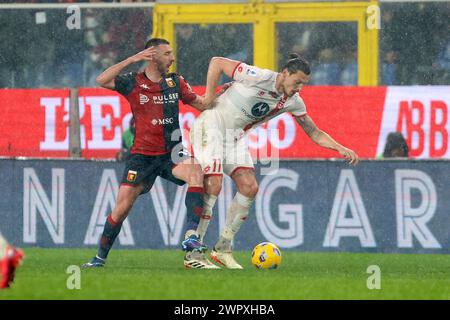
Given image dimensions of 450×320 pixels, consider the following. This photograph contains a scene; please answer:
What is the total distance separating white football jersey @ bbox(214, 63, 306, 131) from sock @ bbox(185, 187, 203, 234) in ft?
2.90

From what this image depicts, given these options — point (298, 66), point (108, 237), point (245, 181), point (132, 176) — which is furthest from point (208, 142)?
point (108, 237)

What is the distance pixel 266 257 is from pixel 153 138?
1.66 meters

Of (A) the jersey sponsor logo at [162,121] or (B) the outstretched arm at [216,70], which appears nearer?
(B) the outstretched arm at [216,70]

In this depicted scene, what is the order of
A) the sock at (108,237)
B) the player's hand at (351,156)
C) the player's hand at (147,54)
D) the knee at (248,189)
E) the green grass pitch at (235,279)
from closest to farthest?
the green grass pitch at (235,279)
the player's hand at (147,54)
the sock at (108,237)
the player's hand at (351,156)
the knee at (248,189)

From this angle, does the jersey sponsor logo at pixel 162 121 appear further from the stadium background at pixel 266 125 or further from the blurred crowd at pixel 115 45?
the blurred crowd at pixel 115 45

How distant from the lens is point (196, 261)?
45.5 ft

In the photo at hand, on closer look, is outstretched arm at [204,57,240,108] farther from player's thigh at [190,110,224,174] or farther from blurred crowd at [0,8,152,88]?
blurred crowd at [0,8,152,88]

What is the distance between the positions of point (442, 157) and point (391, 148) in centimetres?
70

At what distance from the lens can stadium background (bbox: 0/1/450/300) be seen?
17453 mm

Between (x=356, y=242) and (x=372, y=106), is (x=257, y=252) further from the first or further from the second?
(x=372, y=106)

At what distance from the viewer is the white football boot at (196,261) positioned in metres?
13.9

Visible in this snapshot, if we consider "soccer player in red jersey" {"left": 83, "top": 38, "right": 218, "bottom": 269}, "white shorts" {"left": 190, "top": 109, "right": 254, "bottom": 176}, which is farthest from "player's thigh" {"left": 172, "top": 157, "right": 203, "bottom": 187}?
"white shorts" {"left": 190, "top": 109, "right": 254, "bottom": 176}

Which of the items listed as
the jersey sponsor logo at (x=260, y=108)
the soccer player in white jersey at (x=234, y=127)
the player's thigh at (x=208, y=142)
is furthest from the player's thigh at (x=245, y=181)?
the jersey sponsor logo at (x=260, y=108)

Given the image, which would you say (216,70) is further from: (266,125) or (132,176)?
(266,125)
